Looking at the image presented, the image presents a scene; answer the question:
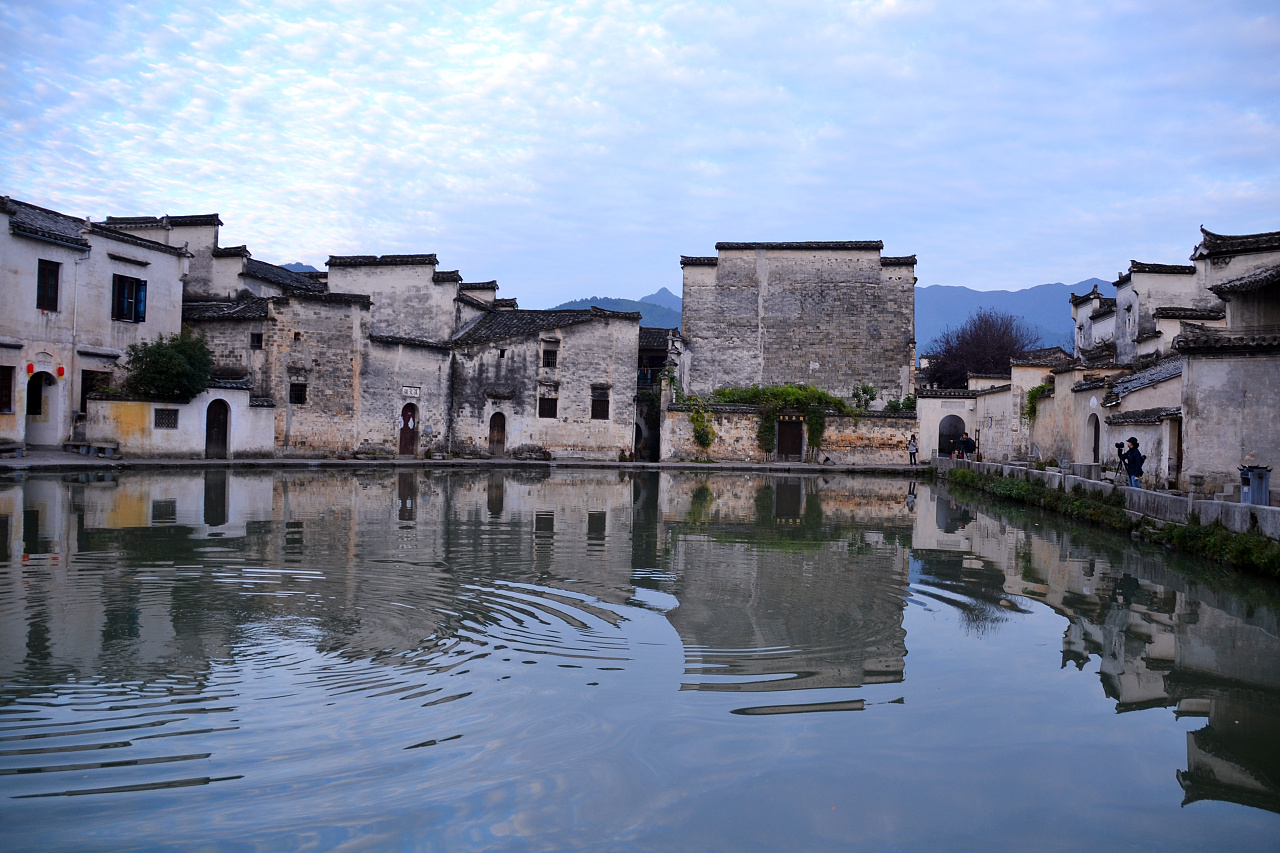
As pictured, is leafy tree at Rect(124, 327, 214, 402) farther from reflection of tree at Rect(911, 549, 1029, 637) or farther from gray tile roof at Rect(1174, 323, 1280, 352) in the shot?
gray tile roof at Rect(1174, 323, 1280, 352)

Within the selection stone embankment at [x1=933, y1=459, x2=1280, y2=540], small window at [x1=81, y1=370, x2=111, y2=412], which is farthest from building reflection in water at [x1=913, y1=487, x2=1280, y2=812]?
small window at [x1=81, y1=370, x2=111, y2=412]

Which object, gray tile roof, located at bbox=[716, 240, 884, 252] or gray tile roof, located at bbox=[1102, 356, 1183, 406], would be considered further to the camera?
gray tile roof, located at bbox=[716, 240, 884, 252]

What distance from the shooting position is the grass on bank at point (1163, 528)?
9.99 meters

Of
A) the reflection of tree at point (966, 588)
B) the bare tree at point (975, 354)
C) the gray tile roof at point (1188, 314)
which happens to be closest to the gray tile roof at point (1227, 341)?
the reflection of tree at point (966, 588)

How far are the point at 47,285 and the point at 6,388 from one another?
10.3 ft

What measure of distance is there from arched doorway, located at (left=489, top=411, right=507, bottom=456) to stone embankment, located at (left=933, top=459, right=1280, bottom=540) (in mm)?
18370

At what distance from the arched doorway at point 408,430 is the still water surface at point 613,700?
20698mm

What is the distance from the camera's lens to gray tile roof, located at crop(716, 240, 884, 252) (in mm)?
36281

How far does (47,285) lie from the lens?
23.5 m

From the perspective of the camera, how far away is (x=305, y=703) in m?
4.71

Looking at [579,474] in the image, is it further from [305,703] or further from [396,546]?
[305,703]

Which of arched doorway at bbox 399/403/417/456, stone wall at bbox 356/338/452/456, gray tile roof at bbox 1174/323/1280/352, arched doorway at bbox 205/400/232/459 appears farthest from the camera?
arched doorway at bbox 399/403/417/456

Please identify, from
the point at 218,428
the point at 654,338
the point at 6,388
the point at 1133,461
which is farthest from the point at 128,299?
the point at 1133,461

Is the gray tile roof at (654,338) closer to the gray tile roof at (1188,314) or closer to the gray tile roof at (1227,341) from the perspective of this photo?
the gray tile roof at (1188,314)
